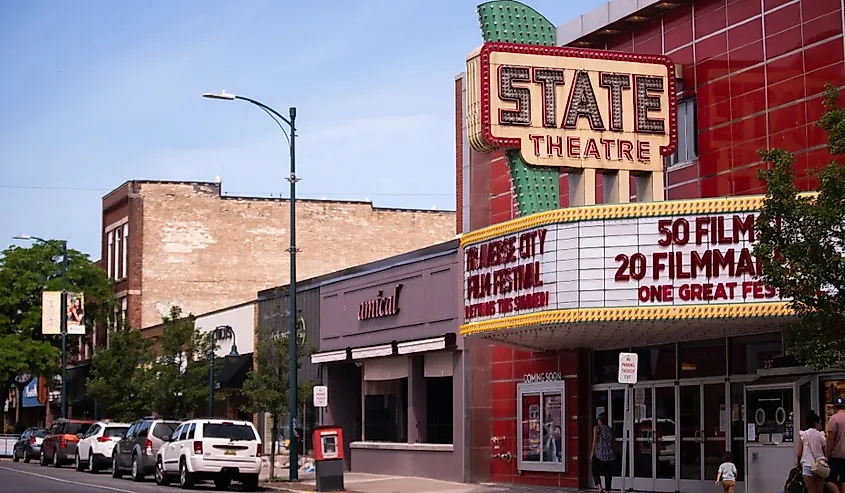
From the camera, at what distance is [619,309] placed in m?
23.2

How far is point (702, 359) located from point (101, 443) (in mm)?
22074

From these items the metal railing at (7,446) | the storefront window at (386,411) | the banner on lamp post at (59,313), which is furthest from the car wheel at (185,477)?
the banner on lamp post at (59,313)

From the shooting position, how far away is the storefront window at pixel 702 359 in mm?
25750

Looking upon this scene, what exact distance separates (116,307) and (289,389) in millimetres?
33839

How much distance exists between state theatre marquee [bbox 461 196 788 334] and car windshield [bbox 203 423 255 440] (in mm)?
9727

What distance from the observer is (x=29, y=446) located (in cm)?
5334

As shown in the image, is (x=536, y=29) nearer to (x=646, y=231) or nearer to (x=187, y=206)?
(x=646, y=231)

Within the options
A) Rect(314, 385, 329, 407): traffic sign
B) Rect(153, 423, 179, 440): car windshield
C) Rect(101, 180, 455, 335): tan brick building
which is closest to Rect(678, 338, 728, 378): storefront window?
Rect(314, 385, 329, 407): traffic sign

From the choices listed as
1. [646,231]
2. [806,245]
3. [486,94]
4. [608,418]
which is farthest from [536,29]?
[806,245]

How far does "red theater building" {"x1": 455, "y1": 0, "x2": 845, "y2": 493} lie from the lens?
2288 centimetres

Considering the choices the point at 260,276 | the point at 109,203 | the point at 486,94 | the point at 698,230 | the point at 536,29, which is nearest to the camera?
the point at 698,230

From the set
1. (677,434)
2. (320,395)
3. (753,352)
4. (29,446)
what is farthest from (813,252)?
(29,446)

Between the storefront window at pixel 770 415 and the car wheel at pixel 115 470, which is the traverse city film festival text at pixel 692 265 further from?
the car wheel at pixel 115 470

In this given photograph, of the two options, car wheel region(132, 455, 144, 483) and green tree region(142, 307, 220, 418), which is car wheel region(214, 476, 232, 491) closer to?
car wheel region(132, 455, 144, 483)
